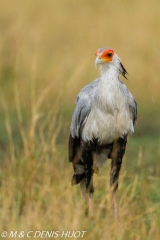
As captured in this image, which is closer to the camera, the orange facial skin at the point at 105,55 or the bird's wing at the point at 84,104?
the orange facial skin at the point at 105,55

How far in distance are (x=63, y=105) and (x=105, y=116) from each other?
528 centimetres

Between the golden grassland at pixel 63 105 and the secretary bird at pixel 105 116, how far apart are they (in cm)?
20

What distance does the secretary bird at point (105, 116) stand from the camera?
6137mm

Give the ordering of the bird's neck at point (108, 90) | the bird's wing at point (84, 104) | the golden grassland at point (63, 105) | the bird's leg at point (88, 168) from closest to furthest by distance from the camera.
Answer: the golden grassland at point (63, 105)
the bird's neck at point (108, 90)
the bird's wing at point (84, 104)
the bird's leg at point (88, 168)

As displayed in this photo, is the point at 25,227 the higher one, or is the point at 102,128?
the point at 102,128

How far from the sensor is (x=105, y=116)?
20.2 feet

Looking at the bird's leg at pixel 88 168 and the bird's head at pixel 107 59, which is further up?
the bird's head at pixel 107 59

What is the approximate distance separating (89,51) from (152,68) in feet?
3.61

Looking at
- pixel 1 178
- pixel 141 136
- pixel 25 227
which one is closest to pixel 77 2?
pixel 141 136

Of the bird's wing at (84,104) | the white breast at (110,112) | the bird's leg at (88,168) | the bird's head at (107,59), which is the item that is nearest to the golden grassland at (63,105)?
the bird's leg at (88,168)

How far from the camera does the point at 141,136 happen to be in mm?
9938

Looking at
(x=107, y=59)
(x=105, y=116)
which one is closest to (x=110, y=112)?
(x=105, y=116)

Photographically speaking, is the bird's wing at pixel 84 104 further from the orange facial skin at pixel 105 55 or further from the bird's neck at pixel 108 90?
the orange facial skin at pixel 105 55

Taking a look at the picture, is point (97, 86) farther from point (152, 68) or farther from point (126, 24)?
point (126, 24)
